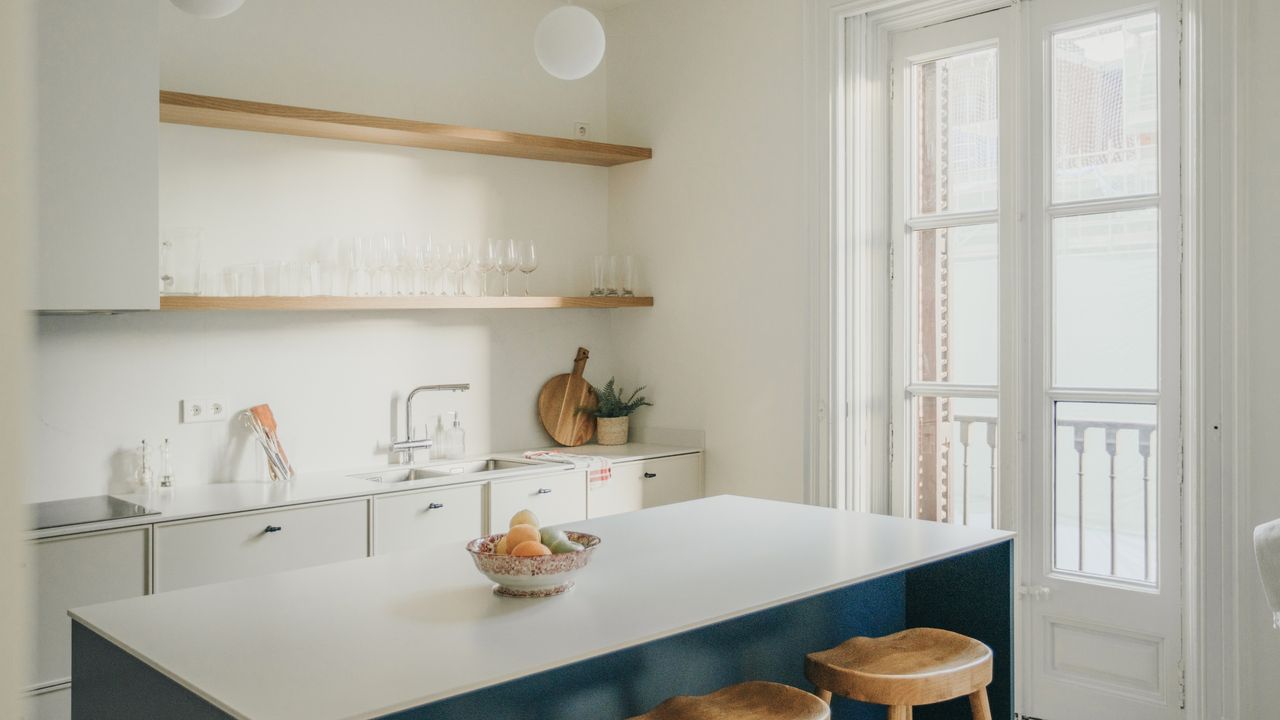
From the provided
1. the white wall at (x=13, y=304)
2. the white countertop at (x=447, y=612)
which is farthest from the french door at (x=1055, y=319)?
the white wall at (x=13, y=304)

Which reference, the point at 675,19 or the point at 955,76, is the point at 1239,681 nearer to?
the point at 955,76

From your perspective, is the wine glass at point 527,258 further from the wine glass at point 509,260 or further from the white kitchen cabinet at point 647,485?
the white kitchen cabinet at point 647,485

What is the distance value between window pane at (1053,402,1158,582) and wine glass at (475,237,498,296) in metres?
2.19

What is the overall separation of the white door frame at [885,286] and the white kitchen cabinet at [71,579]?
2.39 meters

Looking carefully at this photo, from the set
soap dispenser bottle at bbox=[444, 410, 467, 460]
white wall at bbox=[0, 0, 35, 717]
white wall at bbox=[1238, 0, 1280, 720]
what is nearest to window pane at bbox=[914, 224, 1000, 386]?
white wall at bbox=[1238, 0, 1280, 720]

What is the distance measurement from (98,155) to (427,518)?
4.93 ft

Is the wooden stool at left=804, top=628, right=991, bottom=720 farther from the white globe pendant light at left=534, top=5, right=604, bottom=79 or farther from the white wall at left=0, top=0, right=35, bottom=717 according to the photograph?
the white wall at left=0, top=0, right=35, bottom=717

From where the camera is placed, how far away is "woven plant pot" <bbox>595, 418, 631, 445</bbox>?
4.59m

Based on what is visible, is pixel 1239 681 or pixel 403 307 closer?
pixel 1239 681

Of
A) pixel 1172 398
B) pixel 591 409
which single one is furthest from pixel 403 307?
pixel 1172 398

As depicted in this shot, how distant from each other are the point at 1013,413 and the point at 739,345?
117 centimetres

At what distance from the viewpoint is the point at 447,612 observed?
1853 millimetres

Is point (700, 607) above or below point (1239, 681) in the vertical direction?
above

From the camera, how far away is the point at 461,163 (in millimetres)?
4309
